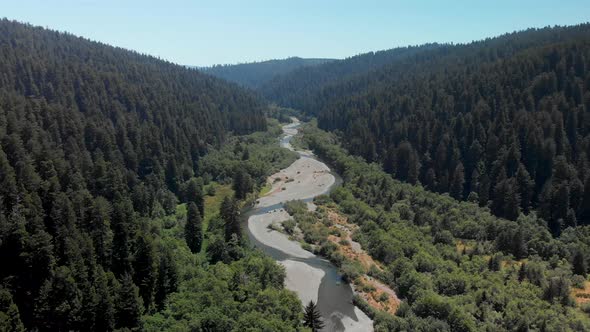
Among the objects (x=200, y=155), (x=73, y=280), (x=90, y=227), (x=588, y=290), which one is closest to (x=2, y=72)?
(x=200, y=155)

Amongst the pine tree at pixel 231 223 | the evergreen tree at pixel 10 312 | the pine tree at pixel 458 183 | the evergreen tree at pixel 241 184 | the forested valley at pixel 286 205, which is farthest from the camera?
the pine tree at pixel 458 183

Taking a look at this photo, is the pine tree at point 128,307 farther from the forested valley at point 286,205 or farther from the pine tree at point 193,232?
the pine tree at point 193,232

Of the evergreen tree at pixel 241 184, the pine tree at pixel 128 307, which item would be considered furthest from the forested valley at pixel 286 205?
the evergreen tree at pixel 241 184

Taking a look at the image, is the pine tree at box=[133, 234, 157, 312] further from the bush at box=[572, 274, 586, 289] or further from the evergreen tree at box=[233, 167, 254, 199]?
the bush at box=[572, 274, 586, 289]

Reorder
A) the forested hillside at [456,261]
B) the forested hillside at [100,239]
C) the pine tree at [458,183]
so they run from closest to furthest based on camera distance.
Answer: the forested hillside at [100,239] → the forested hillside at [456,261] → the pine tree at [458,183]

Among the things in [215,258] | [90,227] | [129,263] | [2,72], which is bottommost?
[215,258]

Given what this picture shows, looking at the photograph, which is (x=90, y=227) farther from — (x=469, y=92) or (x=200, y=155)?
(x=469, y=92)
